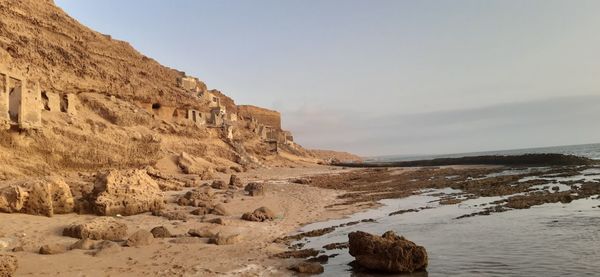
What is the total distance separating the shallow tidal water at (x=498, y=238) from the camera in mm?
6891

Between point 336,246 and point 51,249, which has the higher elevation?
point 51,249

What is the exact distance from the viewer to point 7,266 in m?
5.82

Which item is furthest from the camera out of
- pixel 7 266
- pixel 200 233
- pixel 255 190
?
pixel 255 190

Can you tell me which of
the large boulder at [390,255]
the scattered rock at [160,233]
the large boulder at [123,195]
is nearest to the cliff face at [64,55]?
the large boulder at [123,195]

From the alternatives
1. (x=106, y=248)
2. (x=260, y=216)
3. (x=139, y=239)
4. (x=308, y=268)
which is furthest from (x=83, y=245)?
(x=260, y=216)

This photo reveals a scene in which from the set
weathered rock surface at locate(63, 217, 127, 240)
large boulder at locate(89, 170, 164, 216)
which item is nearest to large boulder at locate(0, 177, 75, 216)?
large boulder at locate(89, 170, 164, 216)

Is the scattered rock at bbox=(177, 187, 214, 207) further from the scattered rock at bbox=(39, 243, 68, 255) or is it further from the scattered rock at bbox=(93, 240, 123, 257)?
the scattered rock at bbox=(39, 243, 68, 255)

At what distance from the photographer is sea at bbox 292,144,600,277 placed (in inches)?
271

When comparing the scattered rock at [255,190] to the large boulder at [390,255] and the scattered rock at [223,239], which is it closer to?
the scattered rock at [223,239]

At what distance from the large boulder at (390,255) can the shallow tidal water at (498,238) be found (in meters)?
0.23

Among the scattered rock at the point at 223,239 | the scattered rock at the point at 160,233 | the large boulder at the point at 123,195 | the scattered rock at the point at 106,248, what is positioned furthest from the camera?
the large boulder at the point at 123,195

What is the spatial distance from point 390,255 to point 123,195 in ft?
25.6

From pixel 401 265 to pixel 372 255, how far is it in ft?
1.67

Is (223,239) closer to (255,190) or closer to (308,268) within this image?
(308,268)
